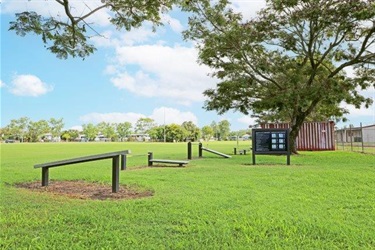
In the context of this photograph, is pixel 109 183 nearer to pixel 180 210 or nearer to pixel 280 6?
pixel 180 210

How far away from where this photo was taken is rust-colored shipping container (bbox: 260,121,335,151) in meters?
25.4

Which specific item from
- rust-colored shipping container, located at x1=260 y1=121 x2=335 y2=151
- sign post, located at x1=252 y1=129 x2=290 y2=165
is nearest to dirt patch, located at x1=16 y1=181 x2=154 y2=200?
sign post, located at x1=252 y1=129 x2=290 y2=165

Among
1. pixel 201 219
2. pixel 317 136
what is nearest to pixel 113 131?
pixel 317 136

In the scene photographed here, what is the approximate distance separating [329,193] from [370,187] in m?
1.18

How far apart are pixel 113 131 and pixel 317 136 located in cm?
6615

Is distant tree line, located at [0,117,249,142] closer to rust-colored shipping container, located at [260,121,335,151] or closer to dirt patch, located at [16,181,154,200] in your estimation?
rust-colored shipping container, located at [260,121,335,151]

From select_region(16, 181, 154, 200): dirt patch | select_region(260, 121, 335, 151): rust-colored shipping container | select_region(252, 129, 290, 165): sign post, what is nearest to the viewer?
select_region(16, 181, 154, 200): dirt patch

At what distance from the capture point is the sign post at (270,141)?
1252cm

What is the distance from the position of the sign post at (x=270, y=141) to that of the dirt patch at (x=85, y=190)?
679 cm

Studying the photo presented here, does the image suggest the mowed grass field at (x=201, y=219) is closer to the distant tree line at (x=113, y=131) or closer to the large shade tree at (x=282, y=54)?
the large shade tree at (x=282, y=54)

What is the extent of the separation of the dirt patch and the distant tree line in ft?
225

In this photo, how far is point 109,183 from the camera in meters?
7.68

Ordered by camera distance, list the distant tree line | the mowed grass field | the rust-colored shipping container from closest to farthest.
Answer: the mowed grass field
the rust-colored shipping container
the distant tree line

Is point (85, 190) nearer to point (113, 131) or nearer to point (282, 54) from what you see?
point (282, 54)
